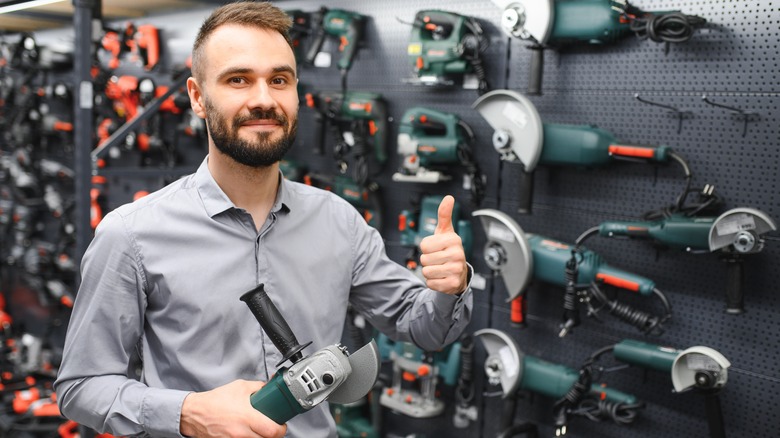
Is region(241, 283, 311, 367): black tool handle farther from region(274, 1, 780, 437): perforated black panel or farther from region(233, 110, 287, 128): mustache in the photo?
region(274, 1, 780, 437): perforated black panel

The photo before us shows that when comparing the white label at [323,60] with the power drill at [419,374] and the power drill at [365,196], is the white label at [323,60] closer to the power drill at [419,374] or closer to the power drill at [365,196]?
the power drill at [365,196]

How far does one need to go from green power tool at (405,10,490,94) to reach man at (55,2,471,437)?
1.65 metres

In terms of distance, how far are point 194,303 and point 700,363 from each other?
191 centimetres

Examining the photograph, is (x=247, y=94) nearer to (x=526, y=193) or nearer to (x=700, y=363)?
(x=526, y=193)

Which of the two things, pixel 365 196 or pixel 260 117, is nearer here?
pixel 260 117

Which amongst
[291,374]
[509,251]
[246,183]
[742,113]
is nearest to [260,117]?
[246,183]

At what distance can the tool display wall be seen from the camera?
8.28 ft

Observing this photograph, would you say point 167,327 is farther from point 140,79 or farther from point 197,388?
point 140,79

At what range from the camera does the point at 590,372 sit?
2844mm

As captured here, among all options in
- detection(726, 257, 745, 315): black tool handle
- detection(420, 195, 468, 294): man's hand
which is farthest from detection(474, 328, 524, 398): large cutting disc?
detection(420, 195, 468, 294): man's hand

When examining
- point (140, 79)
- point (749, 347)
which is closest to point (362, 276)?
point (749, 347)

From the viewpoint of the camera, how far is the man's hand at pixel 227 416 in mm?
1333

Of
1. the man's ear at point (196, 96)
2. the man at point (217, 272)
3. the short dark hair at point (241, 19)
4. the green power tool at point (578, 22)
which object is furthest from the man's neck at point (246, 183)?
the green power tool at point (578, 22)

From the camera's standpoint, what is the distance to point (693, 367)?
8.27 feet
